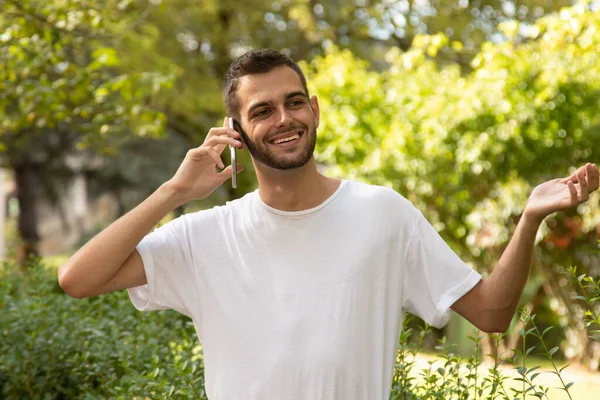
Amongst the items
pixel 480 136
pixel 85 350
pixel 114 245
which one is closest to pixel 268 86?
pixel 114 245

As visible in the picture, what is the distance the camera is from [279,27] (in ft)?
62.4

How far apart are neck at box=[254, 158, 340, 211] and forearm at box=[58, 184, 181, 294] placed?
299 millimetres

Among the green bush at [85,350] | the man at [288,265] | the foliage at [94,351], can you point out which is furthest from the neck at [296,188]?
the green bush at [85,350]

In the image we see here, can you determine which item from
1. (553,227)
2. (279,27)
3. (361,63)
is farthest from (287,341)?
(279,27)

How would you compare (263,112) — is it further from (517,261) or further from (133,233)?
(517,261)

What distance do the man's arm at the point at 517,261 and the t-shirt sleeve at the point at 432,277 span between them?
41 millimetres

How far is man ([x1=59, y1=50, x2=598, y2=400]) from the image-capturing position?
250 centimetres

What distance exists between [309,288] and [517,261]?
1.90 feet

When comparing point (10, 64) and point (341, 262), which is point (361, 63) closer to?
point (10, 64)

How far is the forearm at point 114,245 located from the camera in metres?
2.60

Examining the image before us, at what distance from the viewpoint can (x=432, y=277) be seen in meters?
2.57

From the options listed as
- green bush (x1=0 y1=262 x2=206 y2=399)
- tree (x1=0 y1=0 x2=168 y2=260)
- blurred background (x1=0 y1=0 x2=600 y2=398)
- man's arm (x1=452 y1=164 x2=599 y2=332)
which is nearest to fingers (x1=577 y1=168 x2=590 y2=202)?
man's arm (x1=452 y1=164 x2=599 y2=332)

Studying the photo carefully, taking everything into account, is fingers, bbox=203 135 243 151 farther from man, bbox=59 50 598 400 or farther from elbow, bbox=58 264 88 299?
elbow, bbox=58 264 88 299

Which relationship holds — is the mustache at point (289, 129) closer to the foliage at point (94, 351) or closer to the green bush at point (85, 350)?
the foliage at point (94, 351)
